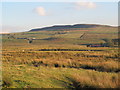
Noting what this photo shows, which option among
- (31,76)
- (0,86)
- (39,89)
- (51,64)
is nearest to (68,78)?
(31,76)

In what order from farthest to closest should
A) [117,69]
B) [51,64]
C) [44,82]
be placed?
[51,64]
[117,69]
[44,82]

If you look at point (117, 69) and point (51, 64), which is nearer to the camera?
point (117, 69)

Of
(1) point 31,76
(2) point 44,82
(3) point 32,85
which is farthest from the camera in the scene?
(1) point 31,76

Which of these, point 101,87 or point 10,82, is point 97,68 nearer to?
point 101,87

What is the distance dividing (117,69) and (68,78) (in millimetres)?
5346

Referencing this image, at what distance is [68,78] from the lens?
13.0m

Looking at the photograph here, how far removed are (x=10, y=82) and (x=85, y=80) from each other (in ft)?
12.9

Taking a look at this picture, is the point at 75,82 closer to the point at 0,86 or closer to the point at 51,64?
the point at 0,86

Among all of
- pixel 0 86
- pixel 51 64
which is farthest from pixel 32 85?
pixel 51 64

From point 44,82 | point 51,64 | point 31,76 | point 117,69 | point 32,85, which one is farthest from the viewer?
point 51,64

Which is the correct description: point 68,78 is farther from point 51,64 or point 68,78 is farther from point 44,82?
point 51,64

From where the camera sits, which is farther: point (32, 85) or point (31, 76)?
point (31, 76)

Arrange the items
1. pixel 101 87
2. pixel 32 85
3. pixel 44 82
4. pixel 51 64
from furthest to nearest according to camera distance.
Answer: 1. pixel 51 64
2. pixel 44 82
3. pixel 32 85
4. pixel 101 87

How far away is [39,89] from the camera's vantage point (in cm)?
1028
